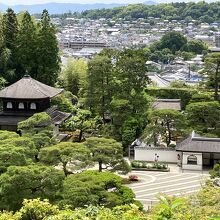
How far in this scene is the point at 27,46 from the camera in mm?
44188

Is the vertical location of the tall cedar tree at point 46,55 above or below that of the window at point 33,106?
above

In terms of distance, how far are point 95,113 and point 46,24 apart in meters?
9.72

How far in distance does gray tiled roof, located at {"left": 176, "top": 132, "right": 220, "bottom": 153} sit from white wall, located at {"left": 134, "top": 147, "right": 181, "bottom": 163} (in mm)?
1412

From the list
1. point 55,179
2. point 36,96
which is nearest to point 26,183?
point 55,179

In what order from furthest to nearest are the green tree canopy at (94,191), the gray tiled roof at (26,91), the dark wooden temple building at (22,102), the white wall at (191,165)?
the gray tiled roof at (26,91) < the dark wooden temple building at (22,102) < the white wall at (191,165) < the green tree canopy at (94,191)

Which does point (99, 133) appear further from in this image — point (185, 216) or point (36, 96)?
point (185, 216)

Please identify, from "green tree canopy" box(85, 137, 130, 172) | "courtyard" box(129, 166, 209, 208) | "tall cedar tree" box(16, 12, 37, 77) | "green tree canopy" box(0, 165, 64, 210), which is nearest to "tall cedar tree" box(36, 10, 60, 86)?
"tall cedar tree" box(16, 12, 37, 77)

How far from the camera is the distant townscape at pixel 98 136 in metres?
20.8

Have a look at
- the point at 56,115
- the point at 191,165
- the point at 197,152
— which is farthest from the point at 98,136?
the point at 197,152

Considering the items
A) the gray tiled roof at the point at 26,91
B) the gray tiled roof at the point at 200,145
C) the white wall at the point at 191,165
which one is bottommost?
the white wall at the point at 191,165

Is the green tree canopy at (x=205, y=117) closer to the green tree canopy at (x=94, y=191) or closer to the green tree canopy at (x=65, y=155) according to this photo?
the green tree canopy at (x=65, y=155)

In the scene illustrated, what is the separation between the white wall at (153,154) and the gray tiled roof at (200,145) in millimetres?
1412

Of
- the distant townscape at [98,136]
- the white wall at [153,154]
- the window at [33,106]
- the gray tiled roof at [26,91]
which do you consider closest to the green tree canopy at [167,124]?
the distant townscape at [98,136]

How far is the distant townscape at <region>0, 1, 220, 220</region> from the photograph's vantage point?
20.8m
